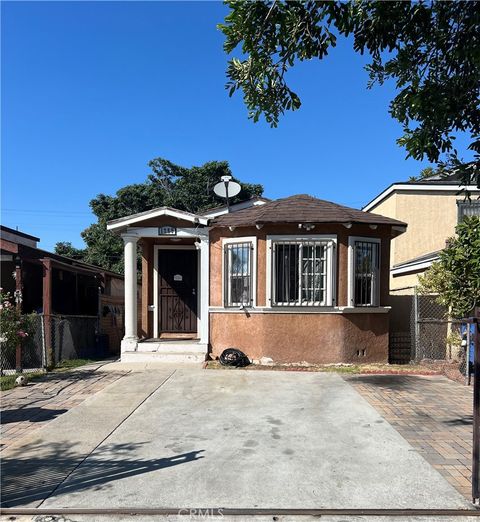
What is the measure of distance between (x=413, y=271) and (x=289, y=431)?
955 cm

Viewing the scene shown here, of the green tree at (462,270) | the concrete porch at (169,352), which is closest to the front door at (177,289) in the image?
the concrete porch at (169,352)

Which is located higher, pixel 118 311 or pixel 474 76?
pixel 474 76

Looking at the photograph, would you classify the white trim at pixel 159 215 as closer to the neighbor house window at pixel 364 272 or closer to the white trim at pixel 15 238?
the white trim at pixel 15 238

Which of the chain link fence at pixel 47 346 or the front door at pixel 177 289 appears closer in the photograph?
the chain link fence at pixel 47 346

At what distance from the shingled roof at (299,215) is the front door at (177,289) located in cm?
199

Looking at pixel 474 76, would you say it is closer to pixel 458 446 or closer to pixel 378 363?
pixel 458 446

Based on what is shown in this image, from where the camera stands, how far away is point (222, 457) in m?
4.92

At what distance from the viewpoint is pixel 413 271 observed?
13.9 m

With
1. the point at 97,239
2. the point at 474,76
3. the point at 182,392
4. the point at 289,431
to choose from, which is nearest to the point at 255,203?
the point at 182,392

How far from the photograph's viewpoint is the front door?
41.9 feet

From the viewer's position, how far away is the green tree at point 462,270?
27.5ft

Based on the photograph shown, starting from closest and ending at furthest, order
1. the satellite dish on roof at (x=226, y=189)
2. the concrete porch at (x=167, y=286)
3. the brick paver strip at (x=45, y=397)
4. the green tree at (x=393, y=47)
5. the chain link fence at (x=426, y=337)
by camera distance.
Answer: the green tree at (x=393, y=47), the brick paver strip at (x=45, y=397), the chain link fence at (x=426, y=337), the concrete porch at (x=167, y=286), the satellite dish on roof at (x=226, y=189)

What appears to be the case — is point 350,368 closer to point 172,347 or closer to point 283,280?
point 283,280

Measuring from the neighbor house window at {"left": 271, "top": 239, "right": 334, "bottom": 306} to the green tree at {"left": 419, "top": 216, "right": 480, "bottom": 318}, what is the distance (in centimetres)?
251
